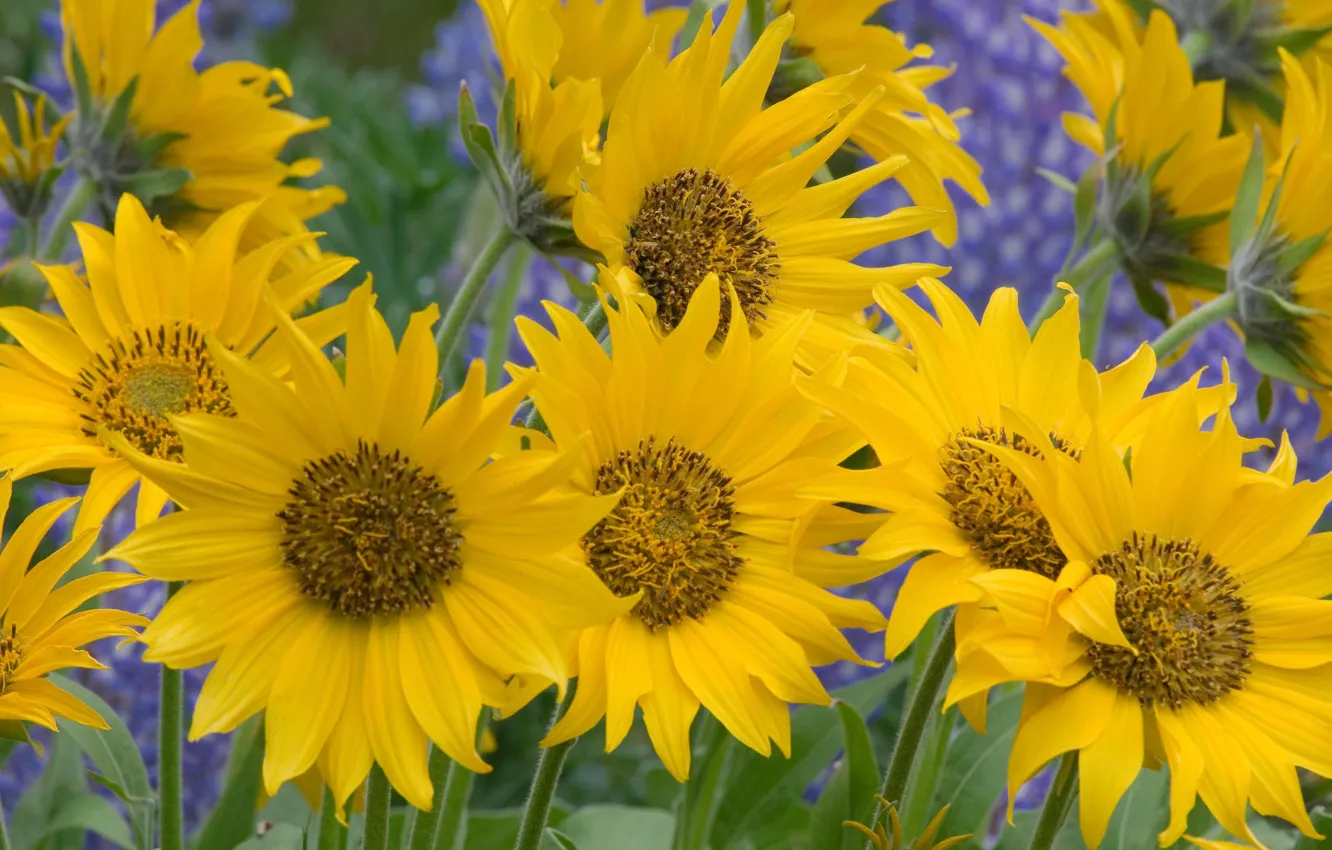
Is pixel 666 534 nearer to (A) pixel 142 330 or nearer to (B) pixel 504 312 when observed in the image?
(A) pixel 142 330

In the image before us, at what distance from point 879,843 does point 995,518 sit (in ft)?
0.46

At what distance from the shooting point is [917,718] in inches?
24.1

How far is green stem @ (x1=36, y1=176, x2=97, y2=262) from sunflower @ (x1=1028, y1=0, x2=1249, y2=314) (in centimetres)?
57

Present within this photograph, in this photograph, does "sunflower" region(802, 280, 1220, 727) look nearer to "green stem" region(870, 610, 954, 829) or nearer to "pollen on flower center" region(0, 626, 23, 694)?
"green stem" region(870, 610, 954, 829)

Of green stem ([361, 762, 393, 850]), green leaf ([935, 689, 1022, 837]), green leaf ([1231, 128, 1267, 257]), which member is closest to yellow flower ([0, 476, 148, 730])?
green stem ([361, 762, 393, 850])

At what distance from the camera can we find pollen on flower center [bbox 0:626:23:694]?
579 millimetres

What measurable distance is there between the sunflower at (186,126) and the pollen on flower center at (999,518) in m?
0.40

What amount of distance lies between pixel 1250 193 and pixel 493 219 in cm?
68

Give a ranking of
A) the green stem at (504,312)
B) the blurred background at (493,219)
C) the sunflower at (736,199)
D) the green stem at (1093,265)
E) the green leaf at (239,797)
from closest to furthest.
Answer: the sunflower at (736,199) < the green leaf at (239,797) < the green stem at (1093,265) < the green stem at (504,312) < the blurred background at (493,219)

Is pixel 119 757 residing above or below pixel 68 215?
below

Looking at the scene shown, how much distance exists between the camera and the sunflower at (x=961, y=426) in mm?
568

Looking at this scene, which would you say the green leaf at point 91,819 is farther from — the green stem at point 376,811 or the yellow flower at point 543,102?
the yellow flower at point 543,102

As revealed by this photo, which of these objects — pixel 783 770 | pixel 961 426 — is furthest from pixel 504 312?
pixel 961 426

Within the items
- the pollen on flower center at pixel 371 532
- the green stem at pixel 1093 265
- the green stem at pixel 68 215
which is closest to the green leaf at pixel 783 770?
the green stem at pixel 1093 265
